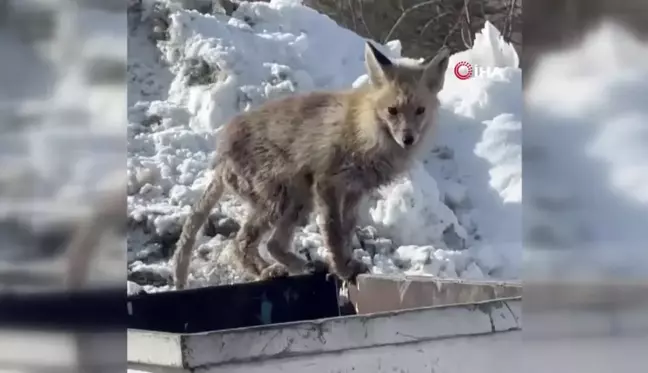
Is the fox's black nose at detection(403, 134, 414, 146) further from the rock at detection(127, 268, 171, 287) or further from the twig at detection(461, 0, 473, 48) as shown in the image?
the rock at detection(127, 268, 171, 287)

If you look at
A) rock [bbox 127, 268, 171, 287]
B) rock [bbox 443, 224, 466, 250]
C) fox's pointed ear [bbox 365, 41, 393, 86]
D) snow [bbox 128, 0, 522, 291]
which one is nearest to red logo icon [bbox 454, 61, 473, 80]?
snow [bbox 128, 0, 522, 291]

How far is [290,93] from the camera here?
1576 millimetres

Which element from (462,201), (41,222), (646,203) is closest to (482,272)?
(462,201)

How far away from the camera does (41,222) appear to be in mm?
1315

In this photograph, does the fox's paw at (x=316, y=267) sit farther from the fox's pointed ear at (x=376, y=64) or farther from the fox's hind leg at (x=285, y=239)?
the fox's pointed ear at (x=376, y=64)

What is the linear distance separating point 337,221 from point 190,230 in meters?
0.26

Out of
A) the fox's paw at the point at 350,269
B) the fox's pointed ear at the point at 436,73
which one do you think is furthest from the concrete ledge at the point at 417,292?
the fox's pointed ear at the point at 436,73

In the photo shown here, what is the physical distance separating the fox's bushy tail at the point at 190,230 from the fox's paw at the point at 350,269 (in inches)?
10.0

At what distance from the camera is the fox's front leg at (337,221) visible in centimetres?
157

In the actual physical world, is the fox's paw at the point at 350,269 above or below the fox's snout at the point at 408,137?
below

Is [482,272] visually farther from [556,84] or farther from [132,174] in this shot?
[132,174]

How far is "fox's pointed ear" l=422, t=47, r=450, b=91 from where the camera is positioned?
1.52 m

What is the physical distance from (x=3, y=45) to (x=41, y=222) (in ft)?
Result: 0.88

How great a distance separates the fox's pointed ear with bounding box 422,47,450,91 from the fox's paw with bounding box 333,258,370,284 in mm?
344
